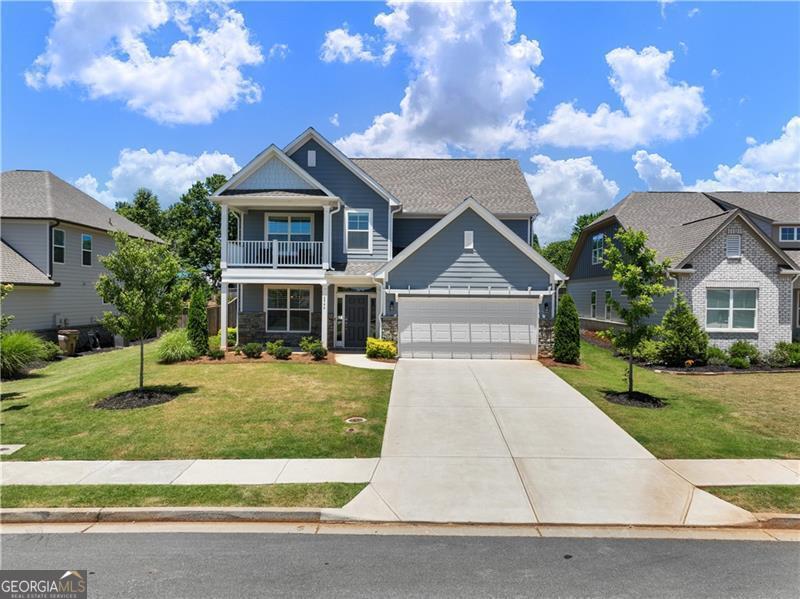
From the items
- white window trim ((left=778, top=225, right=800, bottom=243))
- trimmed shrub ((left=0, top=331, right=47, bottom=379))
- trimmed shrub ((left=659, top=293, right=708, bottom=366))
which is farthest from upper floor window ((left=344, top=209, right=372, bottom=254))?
white window trim ((left=778, top=225, right=800, bottom=243))

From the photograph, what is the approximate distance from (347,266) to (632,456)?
1393 centimetres

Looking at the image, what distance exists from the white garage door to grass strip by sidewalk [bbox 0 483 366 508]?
1115 centimetres

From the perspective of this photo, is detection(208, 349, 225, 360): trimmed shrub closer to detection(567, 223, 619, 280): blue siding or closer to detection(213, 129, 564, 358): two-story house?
detection(213, 129, 564, 358): two-story house

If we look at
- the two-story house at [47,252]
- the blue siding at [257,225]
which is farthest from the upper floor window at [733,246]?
the two-story house at [47,252]

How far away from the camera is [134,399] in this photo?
1145 cm

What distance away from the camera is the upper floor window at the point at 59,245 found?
22.2m

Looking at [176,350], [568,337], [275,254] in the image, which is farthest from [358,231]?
[568,337]

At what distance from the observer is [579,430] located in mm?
9867

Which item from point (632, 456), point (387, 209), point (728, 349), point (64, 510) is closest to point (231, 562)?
point (64, 510)

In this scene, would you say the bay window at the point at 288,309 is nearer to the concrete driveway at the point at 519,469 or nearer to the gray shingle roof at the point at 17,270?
the concrete driveway at the point at 519,469

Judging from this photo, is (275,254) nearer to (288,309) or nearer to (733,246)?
(288,309)

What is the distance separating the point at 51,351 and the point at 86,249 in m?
7.43

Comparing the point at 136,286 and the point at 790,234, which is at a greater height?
the point at 790,234

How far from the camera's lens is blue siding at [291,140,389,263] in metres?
20.6
